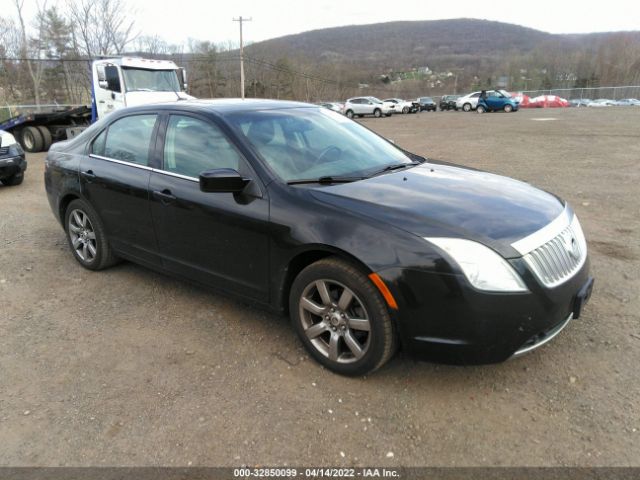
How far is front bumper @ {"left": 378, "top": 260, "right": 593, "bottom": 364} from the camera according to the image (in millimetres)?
2451

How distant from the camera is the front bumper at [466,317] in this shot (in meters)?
2.45

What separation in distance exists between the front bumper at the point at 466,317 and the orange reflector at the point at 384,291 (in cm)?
3

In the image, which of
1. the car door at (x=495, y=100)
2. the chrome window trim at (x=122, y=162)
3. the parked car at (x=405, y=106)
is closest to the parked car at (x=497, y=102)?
the car door at (x=495, y=100)

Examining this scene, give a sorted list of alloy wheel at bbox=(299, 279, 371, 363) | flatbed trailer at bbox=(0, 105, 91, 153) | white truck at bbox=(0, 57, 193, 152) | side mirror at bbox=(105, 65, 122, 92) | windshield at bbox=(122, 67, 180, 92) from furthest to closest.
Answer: flatbed trailer at bbox=(0, 105, 91, 153)
windshield at bbox=(122, 67, 180, 92)
white truck at bbox=(0, 57, 193, 152)
side mirror at bbox=(105, 65, 122, 92)
alloy wheel at bbox=(299, 279, 371, 363)

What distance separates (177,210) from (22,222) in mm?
4239

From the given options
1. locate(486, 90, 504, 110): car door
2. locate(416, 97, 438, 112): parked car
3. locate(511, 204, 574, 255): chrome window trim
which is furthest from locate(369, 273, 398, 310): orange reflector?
locate(416, 97, 438, 112): parked car

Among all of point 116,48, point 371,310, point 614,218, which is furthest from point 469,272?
point 116,48

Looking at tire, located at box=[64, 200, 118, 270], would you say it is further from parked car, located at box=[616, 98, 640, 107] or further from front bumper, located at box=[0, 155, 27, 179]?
parked car, located at box=[616, 98, 640, 107]

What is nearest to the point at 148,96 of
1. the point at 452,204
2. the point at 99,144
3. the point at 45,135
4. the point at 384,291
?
the point at 45,135

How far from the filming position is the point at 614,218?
19.8 ft

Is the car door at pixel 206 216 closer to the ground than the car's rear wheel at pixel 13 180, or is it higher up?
higher up

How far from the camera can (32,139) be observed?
14961 mm

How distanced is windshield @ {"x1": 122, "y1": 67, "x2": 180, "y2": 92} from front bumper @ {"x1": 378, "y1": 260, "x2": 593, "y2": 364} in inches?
489

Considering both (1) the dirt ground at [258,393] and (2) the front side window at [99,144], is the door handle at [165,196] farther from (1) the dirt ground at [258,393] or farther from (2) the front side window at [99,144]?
→ (2) the front side window at [99,144]
